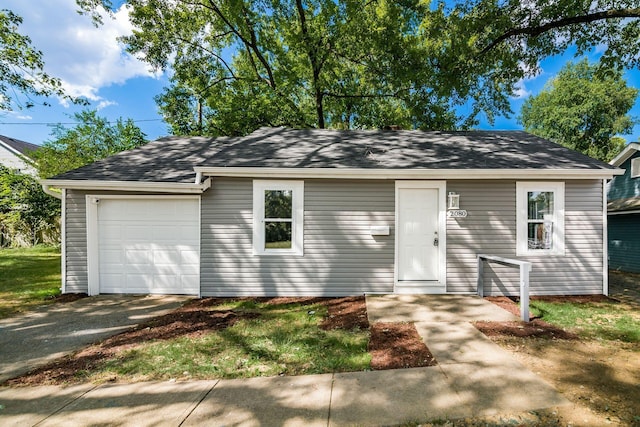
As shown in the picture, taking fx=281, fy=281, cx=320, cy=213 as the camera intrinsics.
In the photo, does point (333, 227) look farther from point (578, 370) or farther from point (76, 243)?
point (76, 243)

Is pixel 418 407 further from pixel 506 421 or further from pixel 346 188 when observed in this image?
pixel 346 188

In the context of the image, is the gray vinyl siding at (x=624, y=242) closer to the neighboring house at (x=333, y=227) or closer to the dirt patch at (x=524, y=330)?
the neighboring house at (x=333, y=227)

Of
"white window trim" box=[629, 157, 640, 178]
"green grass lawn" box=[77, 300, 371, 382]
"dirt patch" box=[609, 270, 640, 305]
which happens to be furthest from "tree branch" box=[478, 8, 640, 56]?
"green grass lawn" box=[77, 300, 371, 382]

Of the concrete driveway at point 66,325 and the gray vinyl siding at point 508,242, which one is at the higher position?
the gray vinyl siding at point 508,242

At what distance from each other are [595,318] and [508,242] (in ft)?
6.16

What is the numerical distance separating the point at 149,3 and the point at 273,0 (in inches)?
213

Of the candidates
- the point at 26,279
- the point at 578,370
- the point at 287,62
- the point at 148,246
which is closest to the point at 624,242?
the point at 578,370

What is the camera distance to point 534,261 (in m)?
6.12

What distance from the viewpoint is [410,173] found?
19.5ft

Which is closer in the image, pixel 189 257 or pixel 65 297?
pixel 65 297

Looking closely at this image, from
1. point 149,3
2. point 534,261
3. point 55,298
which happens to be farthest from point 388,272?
point 149,3

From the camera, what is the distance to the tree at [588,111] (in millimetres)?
20156

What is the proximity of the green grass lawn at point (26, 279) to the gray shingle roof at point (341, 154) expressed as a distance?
273 cm

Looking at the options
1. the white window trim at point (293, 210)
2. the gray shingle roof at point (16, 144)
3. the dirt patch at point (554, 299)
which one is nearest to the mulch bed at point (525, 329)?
the dirt patch at point (554, 299)
